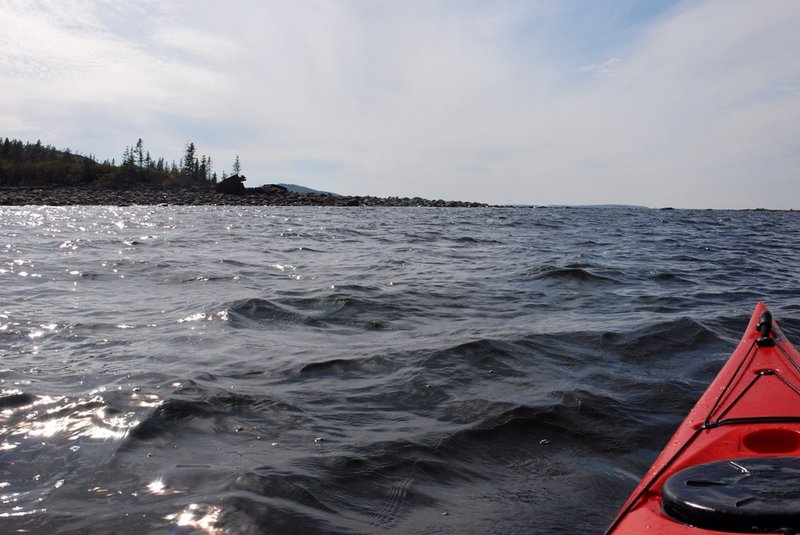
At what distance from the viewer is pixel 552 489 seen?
3.39 meters

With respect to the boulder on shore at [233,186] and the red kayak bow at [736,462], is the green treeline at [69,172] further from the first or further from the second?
the red kayak bow at [736,462]

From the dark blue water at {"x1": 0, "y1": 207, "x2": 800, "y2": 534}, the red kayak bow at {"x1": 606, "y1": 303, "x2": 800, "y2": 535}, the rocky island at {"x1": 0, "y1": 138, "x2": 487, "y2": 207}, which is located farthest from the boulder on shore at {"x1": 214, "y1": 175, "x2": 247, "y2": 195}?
the red kayak bow at {"x1": 606, "y1": 303, "x2": 800, "y2": 535}

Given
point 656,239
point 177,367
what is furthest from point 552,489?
point 656,239

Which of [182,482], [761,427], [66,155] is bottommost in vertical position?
[182,482]

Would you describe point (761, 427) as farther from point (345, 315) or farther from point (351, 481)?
point (345, 315)

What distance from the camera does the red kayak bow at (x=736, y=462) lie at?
2109mm

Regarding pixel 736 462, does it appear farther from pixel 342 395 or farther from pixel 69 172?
pixel 69 172

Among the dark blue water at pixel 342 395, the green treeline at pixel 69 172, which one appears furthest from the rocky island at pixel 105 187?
the dark blue water at pixel 342 395

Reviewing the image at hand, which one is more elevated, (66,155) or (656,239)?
(66,155)

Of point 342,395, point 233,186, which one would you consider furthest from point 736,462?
point 233,186

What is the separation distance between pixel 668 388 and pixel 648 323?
91.7 inches

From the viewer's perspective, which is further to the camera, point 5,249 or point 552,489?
point 5,249

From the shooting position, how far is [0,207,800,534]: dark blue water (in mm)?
3111

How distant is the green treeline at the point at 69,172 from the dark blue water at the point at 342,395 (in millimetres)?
63822
